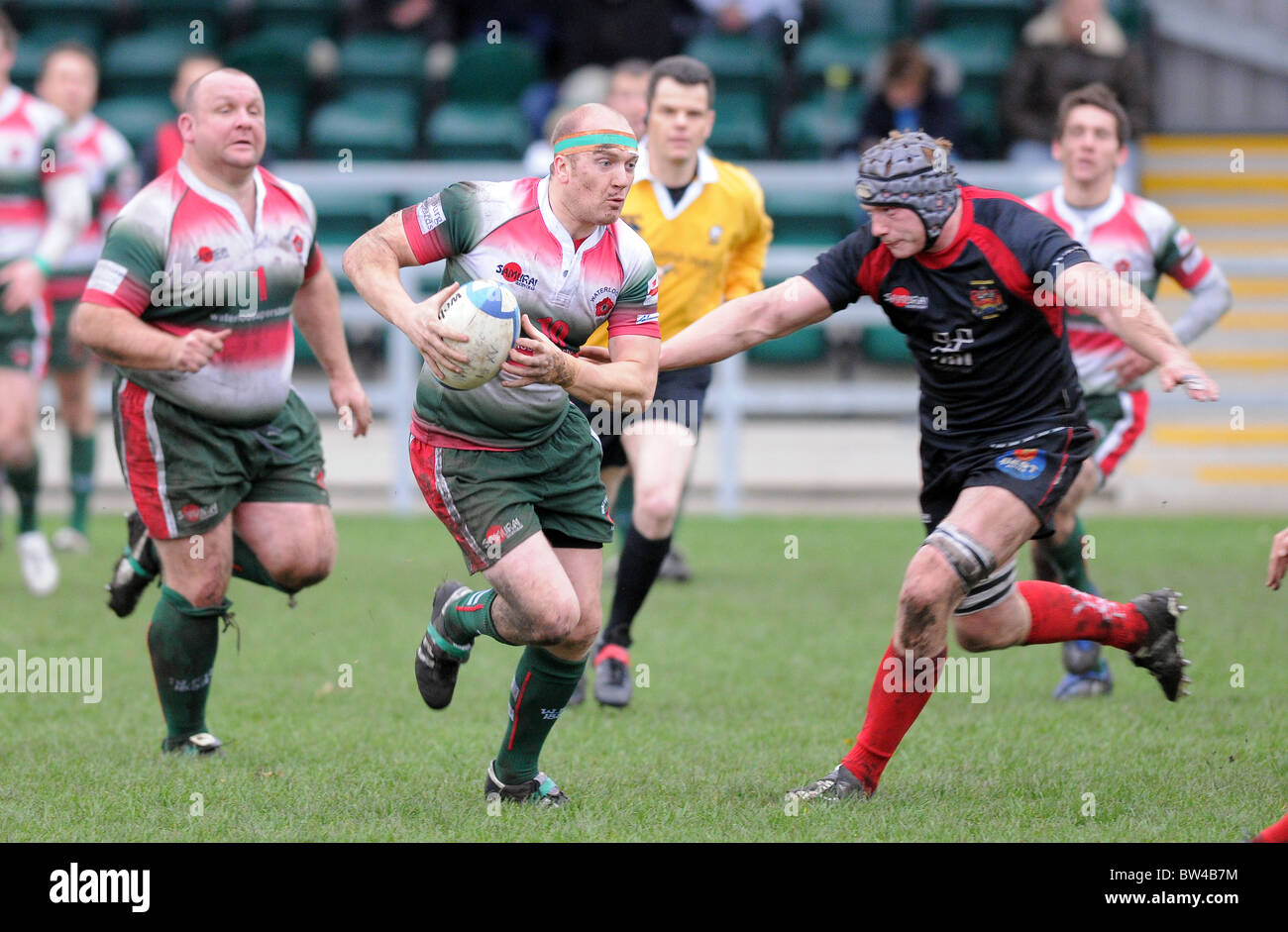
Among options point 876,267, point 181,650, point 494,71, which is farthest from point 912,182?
point 494,71

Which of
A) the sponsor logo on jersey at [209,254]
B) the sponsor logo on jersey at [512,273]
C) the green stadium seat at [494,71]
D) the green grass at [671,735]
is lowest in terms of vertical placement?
the green grass at [671,735]

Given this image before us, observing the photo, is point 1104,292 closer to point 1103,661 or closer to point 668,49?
point 1103,661

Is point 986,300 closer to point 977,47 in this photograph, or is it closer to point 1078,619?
point 1078,619

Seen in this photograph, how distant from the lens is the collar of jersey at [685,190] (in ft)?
24.7

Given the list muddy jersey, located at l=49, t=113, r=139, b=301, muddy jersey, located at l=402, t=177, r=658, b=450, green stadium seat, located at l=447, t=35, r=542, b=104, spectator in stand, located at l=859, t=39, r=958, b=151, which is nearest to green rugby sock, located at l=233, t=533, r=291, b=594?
muddy jersey, located at l=402, t=177, r=658, b=450

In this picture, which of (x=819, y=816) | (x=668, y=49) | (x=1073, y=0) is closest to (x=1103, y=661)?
Answer: (x=819, y=816)

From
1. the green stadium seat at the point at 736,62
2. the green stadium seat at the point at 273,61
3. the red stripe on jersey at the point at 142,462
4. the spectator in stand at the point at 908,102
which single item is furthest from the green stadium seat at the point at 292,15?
the red stripe on jersey at the point at 142,462

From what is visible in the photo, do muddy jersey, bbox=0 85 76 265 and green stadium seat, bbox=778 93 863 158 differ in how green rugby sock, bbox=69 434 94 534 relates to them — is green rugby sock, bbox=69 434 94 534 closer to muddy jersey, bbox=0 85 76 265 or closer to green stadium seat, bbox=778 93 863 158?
muddy jersey, bbox=0 85 76 265

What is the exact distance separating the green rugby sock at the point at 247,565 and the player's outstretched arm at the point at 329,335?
56cm

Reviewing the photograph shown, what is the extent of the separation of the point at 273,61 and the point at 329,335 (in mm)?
11006

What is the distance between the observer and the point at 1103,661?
726 cm

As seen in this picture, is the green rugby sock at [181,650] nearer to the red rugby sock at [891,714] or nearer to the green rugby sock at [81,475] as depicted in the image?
the red rugby sock at [891,714]
